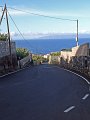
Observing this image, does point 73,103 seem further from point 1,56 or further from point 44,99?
point 1,56

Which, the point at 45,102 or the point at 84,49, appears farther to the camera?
the point at 84,49

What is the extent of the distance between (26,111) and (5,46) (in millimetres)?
34310

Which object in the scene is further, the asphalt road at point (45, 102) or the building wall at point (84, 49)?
the building wall at point (84, 49)

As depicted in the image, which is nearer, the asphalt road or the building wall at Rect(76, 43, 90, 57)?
the asphalt road

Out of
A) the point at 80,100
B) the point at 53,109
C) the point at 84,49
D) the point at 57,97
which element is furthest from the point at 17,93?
the point at 84,49

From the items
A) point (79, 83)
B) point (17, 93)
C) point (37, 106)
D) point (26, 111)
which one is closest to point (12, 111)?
point (26, 111)

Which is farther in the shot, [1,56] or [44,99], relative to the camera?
[1,56]

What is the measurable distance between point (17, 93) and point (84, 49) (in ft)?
71.2

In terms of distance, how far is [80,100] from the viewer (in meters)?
16.4

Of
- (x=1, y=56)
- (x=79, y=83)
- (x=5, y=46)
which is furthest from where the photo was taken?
(x=5, y=46)

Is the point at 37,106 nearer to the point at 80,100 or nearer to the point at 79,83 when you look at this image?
the point at 80,100

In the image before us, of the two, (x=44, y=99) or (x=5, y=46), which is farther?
(x=5, y=46)

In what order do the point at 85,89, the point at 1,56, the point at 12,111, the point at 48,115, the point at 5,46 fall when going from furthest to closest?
the point at 5,46
the point at 1,56
the point at 85,89
the point at 12,111
the point at 48,115

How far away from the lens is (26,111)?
1357 centimetres
